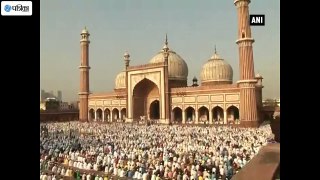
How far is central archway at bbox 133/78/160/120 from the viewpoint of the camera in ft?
81.4

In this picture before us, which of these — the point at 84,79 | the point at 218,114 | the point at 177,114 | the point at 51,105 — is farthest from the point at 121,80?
the point at 218,114

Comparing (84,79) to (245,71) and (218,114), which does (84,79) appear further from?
(245,71)

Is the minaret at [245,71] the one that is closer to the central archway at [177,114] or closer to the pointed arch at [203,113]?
the pointed arch at [203,113]

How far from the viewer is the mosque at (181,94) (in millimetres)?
17688

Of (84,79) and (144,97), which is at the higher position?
(84,79)

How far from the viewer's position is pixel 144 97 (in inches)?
1006

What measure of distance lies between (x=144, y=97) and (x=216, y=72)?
626cm

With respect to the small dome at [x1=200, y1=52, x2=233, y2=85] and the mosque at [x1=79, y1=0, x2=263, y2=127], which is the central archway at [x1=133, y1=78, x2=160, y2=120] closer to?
the mosque at [x1=79, y1=0, x2=263, y2=127]
